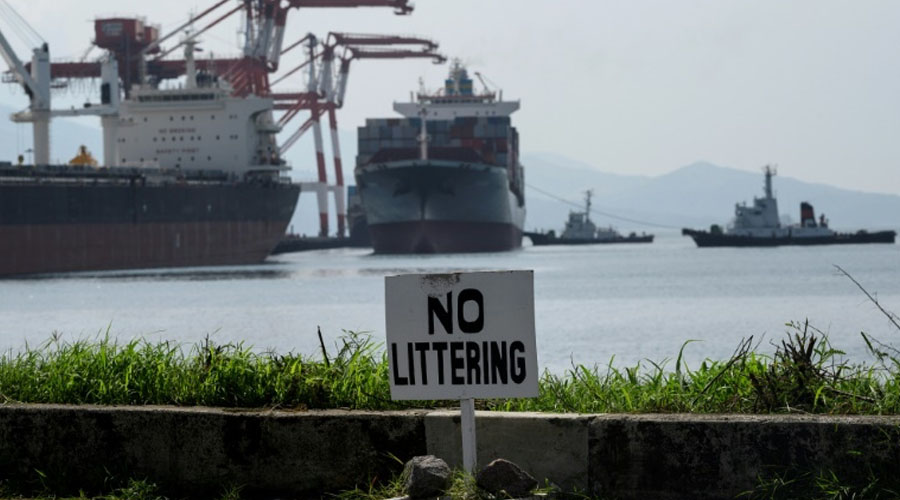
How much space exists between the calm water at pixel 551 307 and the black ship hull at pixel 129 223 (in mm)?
1717

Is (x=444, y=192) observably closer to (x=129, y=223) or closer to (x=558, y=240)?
(x=129, y=223)

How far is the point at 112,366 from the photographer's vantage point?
7312 millimetres

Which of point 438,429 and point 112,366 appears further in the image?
point 112,366

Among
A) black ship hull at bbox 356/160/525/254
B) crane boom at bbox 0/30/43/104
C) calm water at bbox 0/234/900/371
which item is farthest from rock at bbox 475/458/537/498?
black ship hull at bbox 356/160/525/254

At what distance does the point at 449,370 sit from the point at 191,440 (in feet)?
4.68

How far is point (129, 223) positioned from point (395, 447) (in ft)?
203

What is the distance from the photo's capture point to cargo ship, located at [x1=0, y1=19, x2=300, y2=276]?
2400 inches

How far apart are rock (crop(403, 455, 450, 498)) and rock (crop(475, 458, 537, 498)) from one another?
14 cm

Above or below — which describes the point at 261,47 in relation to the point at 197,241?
above

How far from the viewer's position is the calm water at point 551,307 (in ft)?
98.4

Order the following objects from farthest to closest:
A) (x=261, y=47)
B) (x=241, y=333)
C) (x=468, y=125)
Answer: (x=468, y=125) < (x=261, y=47) < (x=241, y=333)

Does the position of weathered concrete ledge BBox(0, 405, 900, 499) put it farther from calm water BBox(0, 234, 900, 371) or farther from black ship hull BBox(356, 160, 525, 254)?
black ship hull BBox(356, 160, 525, 254)

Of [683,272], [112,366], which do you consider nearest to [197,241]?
[683,272]

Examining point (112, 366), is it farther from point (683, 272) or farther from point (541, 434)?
point (683, 272)
